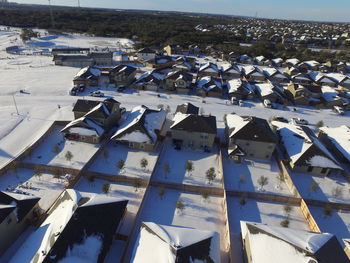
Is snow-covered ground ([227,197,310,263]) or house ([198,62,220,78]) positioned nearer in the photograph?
snow-covered ground ([227,197,310,263])

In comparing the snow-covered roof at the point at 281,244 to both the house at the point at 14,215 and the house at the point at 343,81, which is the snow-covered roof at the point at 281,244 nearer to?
the house at the point at 14,215

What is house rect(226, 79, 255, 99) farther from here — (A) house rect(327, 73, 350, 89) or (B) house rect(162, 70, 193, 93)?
(A) house rect(327, 73, 350, 89)

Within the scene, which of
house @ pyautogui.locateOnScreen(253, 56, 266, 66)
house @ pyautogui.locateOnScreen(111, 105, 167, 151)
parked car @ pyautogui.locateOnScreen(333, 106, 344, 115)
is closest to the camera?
house @ pyautogui.locateOnScreen(111, 105, 167, 151)

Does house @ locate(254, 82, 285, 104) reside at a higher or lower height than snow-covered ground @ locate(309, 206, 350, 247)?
higher

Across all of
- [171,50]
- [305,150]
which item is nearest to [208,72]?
[171,50]

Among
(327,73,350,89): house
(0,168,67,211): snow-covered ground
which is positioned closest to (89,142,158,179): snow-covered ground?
(0,168,67,211): snow-covered ground

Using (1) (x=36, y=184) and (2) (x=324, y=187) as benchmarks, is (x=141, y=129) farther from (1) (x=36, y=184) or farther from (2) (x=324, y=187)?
(2) (x=324, y=187)

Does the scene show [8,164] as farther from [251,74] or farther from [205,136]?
[251,74]
